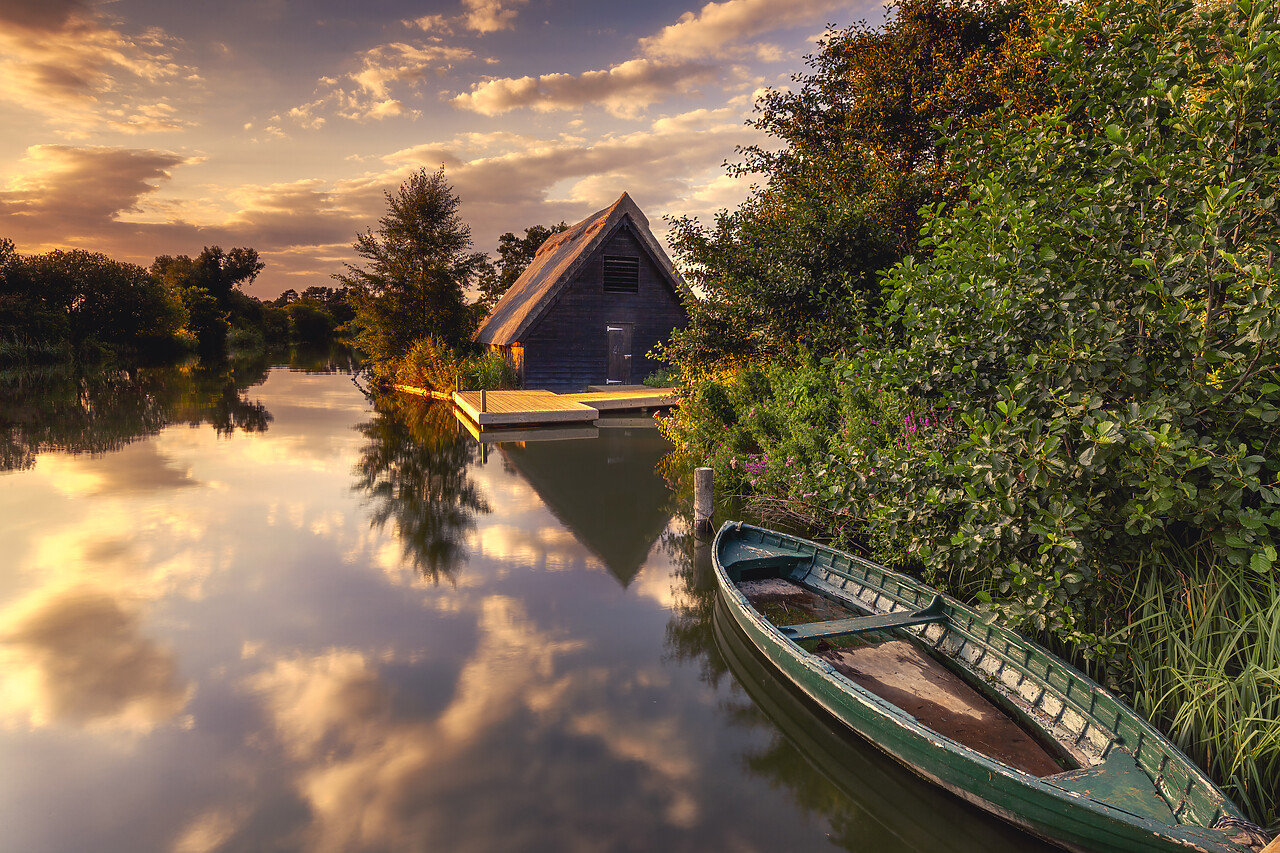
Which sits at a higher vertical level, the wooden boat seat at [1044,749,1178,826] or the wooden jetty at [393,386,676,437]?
the wooden jetty at [393,386,676,437]

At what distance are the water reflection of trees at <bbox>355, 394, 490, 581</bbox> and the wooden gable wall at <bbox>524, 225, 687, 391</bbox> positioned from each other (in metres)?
6.46

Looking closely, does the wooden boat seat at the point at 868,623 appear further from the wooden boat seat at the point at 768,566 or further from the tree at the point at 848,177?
the tree at the point at 848,177

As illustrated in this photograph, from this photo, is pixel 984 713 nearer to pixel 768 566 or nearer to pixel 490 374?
pixel 768 566

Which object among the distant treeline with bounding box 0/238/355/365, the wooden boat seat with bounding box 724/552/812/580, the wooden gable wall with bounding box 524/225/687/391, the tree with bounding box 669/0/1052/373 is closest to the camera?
the wooden boat seat with bounding box 724/552/812/580

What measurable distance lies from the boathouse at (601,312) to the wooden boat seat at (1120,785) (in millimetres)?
23276

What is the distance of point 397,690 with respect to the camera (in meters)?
5.43

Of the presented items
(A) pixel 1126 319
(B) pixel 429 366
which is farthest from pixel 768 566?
(B) pixel 429 366

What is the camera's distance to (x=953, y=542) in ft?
15.1

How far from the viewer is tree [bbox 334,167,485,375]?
3073 centimetres

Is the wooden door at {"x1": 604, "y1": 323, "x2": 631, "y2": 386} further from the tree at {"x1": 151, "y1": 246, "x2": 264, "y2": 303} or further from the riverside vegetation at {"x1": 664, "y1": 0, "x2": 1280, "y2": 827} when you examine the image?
the tree at {"x1": 151, "y1": 246, "x2": 264, "y2": 303}

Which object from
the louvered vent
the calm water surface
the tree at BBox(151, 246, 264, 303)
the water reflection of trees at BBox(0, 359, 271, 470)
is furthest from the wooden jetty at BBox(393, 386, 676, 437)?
the tree at BBox(151, 246, 264, 303)

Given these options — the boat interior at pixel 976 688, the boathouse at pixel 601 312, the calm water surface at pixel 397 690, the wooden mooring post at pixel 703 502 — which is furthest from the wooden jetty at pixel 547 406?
the boat interior at pixel 976 688

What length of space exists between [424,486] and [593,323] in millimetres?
15439

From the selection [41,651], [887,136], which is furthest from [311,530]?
[887,136]
